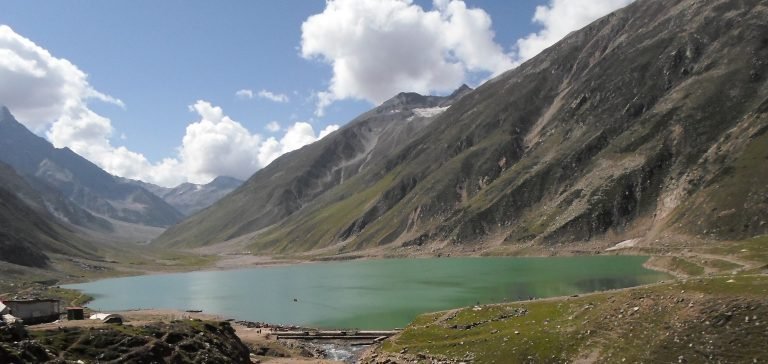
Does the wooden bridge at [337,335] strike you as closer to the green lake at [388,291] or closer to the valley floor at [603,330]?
the valley floor at [603,330]

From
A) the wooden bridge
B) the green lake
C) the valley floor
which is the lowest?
the wooden bridge

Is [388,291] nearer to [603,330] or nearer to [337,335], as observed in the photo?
[337,335]

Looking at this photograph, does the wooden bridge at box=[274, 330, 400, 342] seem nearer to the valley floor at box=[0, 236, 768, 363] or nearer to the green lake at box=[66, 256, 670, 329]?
the valley floor at box=[0, 236, 768, 363]

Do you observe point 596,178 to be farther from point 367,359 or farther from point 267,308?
point 367,359

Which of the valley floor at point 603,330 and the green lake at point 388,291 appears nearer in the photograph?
the valley floor at point 603,330

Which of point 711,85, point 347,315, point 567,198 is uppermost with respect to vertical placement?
point 711,85

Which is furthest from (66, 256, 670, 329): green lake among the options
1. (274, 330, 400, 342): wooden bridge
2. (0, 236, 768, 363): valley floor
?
(0, 236, 768, 363): valley floor

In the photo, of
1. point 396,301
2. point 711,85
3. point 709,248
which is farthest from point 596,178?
point 396,301

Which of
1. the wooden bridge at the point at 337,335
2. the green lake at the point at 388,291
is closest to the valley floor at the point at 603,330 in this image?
the wooden bridge at the point at 337,335
